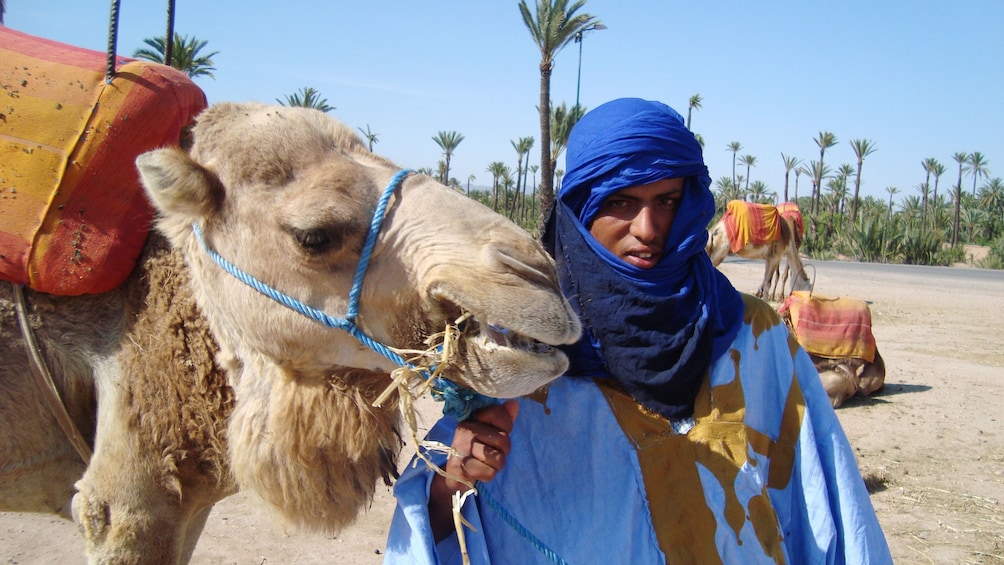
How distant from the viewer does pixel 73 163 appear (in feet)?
5.39

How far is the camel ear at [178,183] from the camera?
1454mm

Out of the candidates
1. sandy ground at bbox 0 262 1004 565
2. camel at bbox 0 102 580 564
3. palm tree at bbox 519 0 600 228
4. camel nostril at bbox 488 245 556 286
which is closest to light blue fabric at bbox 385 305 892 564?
camel at bbox 0 102 580 564

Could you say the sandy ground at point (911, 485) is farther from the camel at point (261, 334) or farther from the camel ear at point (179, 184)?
the camel ear at point (179, 184)

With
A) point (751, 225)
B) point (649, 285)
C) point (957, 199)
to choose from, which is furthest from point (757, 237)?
point (957, 199)

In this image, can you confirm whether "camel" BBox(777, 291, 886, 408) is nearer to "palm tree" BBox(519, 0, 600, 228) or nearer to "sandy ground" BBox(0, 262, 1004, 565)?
"sandy ground" BBox(0, 262, 1004, 565)

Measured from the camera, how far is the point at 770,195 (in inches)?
2557

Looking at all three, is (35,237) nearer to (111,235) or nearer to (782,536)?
(111,235)

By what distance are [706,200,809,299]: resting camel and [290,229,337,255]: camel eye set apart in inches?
423

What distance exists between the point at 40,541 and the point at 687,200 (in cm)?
380

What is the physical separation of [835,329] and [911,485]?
6.48 feet

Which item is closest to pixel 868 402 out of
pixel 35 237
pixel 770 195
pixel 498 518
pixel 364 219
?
pixel 498 518

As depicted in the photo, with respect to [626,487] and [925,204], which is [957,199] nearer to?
[925,204]

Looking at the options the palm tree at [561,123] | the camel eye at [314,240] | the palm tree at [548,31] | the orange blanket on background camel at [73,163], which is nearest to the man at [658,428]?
the camel eye at [314,240]

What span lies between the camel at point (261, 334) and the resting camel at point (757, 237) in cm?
1064
